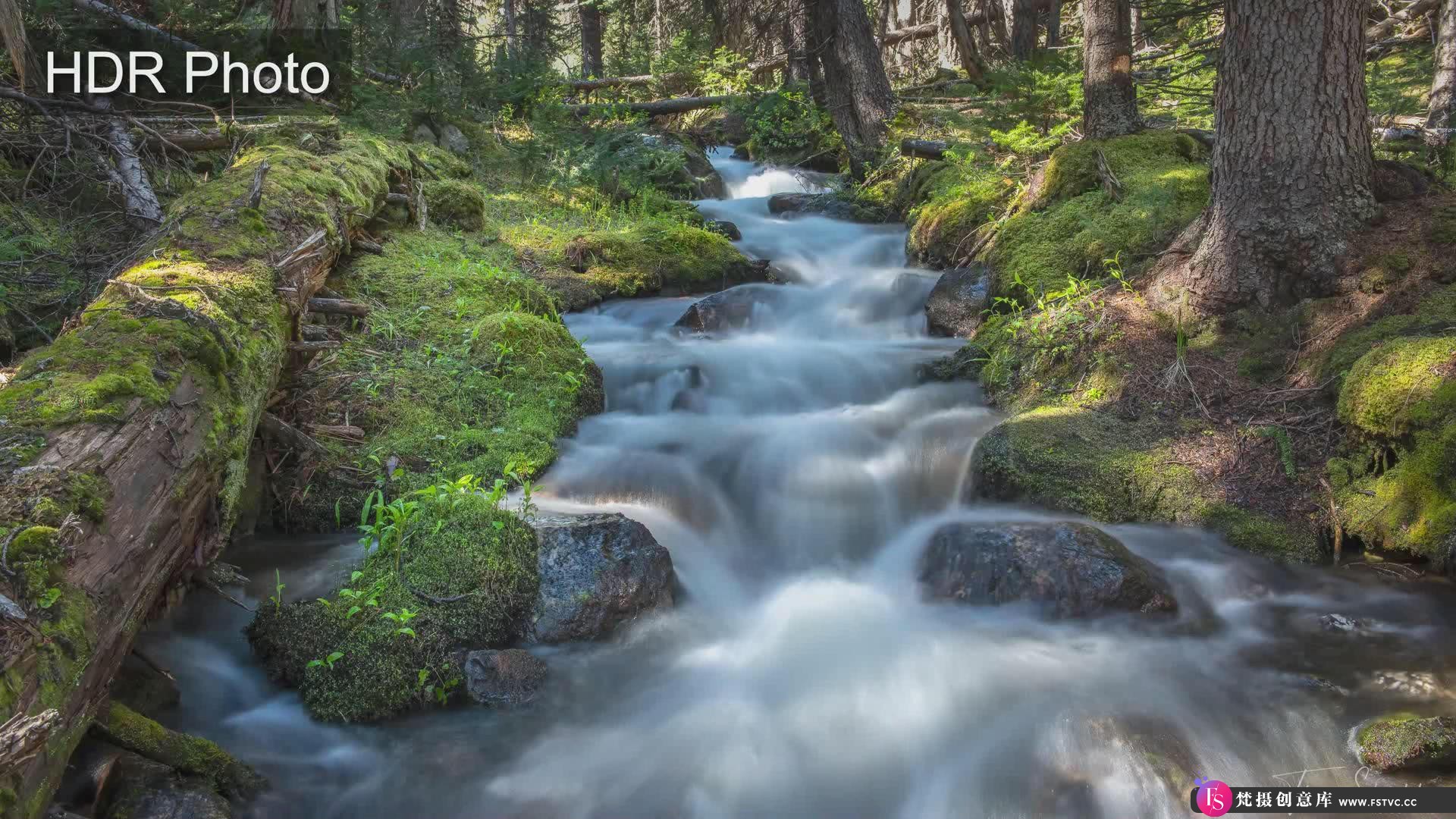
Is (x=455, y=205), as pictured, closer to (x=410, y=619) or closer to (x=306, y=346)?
(x=306, y=346)

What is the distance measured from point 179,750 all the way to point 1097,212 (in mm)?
7095

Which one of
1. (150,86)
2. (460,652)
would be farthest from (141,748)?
(150,86)

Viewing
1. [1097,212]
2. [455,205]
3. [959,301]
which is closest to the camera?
[1097,212]

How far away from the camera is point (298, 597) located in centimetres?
418

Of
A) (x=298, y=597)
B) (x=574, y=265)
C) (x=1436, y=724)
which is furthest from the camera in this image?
(x=574, y=265)

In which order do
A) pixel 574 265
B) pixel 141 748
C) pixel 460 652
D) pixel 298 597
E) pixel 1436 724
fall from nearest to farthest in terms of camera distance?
pixel 141 748
pixel 1436 724
pixel 460 652
pixel 298 597
pixel 574 265

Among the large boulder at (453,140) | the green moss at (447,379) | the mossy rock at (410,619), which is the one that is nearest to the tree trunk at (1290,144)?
the green moss at (447,379)

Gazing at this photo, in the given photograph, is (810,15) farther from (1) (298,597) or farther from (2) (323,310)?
(1) (298,597)

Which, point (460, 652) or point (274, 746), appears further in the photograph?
point (460, 652)

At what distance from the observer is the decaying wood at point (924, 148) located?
444 inches

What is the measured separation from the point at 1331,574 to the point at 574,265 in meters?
6.81

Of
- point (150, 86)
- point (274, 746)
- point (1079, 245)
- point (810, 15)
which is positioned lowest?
A: point (274, 746)

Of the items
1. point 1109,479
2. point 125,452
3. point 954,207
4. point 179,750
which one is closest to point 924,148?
point 954,207

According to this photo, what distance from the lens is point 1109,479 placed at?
17.0 feet
